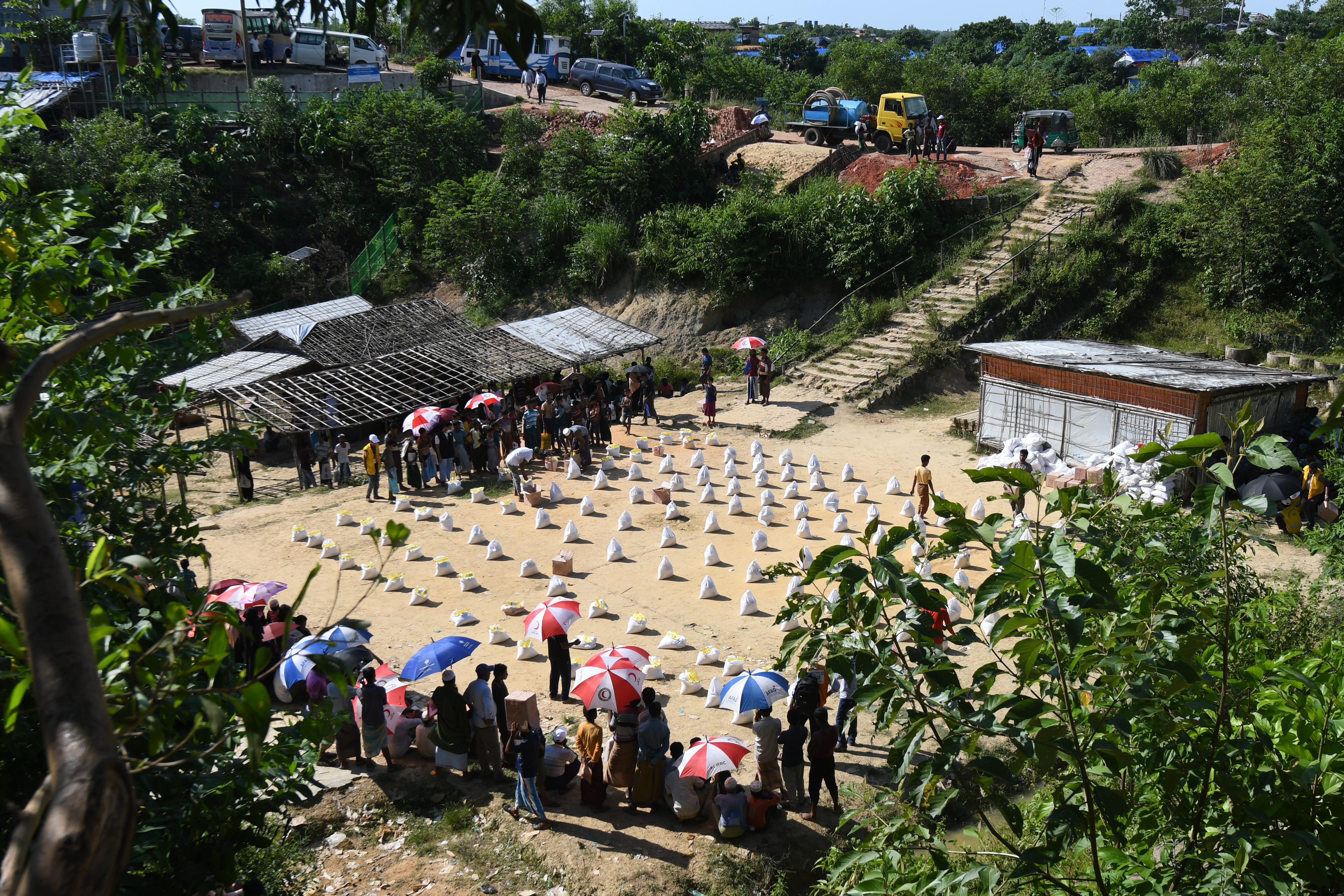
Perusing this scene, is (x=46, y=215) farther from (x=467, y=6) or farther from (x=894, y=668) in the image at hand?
(x=894, y=668)

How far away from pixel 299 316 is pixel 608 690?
1902cm

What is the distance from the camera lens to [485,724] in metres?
8.34

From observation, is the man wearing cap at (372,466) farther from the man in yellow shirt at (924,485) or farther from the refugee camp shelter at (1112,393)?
the refugee camp shelter at (1112,393)

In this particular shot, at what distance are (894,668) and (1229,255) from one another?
22.6 metres

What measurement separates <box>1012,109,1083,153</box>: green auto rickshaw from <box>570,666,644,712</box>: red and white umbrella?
26.4 metres

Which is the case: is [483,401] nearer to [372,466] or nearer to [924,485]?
[372,466]

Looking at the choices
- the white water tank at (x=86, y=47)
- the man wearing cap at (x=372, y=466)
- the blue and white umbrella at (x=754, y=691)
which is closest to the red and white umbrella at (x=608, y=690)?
the blue and white umbrella at (x=754, y=691)

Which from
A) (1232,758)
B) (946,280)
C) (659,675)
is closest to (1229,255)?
(946,280)

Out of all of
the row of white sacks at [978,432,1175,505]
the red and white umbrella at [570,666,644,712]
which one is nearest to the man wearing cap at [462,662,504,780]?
the red and white umbrella at [570,666,644,712]

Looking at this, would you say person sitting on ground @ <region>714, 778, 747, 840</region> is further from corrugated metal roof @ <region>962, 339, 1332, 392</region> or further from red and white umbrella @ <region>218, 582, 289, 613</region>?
corrugated metal roof @ <region>962, 339, 1332, 392</region>

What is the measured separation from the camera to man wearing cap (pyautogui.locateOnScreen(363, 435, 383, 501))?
52.2ft

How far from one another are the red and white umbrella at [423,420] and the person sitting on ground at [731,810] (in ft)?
35.8

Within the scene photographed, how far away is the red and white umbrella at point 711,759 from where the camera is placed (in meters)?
7.76

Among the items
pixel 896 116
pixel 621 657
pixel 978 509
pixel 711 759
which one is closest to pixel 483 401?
pixel 978 509
